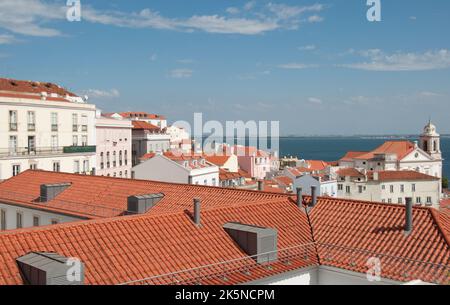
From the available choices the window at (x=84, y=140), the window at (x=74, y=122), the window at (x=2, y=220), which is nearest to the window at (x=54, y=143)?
the window at (x=74, y=122)

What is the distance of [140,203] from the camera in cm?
2406

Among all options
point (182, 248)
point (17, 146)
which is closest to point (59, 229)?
point (182, 248)

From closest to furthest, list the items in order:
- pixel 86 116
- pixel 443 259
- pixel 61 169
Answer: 1. pixel 443 259
2. pixel 61 169
3. pixel 86 116

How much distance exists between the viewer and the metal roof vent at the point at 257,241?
596 inches

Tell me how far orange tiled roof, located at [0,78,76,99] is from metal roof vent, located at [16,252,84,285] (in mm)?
50668

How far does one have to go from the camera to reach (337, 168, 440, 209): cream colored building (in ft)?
236

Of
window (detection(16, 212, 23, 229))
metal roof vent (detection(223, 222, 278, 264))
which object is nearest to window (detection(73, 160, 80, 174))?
window (detection(16, 212, 23, 229))

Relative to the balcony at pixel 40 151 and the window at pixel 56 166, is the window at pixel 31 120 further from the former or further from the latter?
the window at pixel 56 166

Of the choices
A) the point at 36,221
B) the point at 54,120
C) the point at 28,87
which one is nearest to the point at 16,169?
the point at 54,120

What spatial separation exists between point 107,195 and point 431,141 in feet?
304

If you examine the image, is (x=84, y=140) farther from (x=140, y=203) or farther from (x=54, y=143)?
(x=140, y=203)

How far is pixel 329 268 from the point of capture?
50.0 ft
